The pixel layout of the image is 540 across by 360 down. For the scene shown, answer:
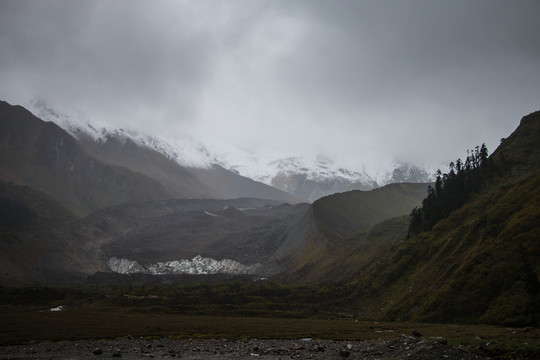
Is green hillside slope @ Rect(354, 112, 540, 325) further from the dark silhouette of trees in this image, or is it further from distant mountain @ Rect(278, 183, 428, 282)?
distant mountain @ Rect(278, 183, 428, 282)

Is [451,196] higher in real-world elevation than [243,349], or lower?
higher

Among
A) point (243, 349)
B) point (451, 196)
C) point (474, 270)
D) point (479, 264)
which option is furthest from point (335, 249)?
point (243, 349)

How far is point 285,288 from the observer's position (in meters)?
115

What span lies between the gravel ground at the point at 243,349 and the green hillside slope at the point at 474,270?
1892 cm

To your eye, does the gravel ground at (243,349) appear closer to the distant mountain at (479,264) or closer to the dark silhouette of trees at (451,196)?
the distant mountain at (479,264)

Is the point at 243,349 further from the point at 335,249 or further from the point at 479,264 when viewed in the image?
the point at 335,249

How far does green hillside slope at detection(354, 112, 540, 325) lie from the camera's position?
165 ft

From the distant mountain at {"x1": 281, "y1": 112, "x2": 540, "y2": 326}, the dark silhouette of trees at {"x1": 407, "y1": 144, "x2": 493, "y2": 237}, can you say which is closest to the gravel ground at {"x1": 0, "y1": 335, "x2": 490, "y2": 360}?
the distant mountain at {"x1": 281, "y1": 112, "x2": 540, "y2": 326}

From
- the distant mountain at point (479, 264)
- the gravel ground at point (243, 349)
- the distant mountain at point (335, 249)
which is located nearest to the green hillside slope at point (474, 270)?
the distant mountain at point (479, 264)

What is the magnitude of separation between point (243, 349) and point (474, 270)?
34916 millimetres

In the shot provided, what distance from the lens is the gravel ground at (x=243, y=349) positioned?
30.5 meters

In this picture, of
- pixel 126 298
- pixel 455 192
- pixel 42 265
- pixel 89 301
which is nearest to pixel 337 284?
pixel 455 192

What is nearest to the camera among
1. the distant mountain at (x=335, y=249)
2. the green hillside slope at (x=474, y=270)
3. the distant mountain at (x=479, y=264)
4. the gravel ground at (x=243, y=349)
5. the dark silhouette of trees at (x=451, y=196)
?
the gravel ground at (x=243, y=349)

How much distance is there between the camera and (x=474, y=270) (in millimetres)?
58219
